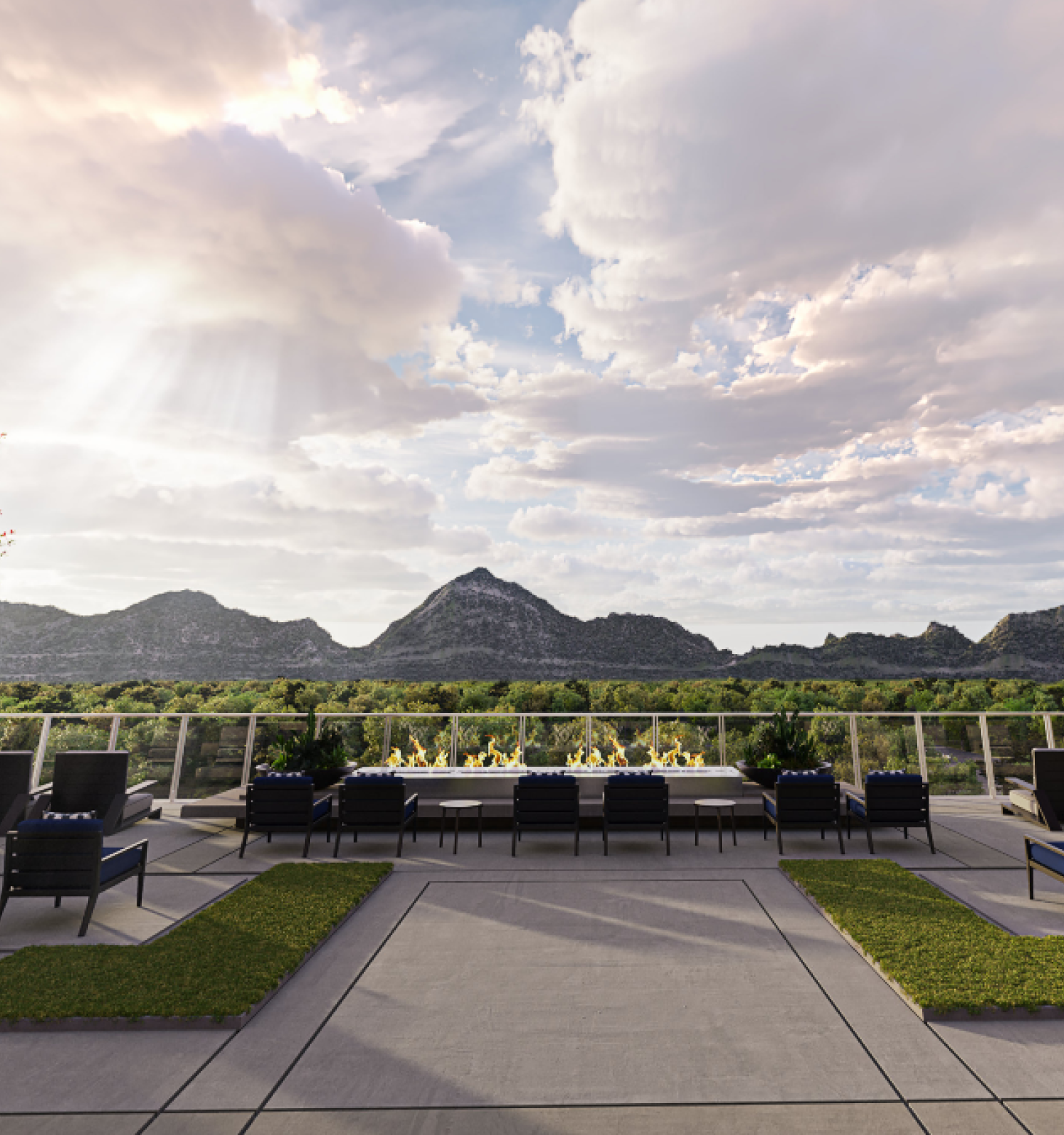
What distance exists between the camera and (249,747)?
30.9 ft

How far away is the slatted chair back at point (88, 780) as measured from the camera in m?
7.12

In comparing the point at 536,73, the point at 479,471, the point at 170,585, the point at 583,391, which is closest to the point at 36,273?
the point at 536,73


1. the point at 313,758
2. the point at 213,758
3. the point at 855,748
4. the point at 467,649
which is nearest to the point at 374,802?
the point at 313,758

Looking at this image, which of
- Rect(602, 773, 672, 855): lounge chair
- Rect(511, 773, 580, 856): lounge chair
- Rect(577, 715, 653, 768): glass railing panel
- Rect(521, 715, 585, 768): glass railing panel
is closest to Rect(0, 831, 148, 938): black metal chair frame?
Rect(511, 773, 580, 856): lounge chair

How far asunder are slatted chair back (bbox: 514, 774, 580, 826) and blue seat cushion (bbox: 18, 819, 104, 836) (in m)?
3.70

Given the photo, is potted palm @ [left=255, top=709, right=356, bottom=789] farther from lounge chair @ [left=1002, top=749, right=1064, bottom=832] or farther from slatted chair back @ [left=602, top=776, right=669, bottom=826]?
lounge chair @ [left=1002, top=749, right=1064, bottom=832]

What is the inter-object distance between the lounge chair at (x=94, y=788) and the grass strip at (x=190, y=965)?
2.88 meters

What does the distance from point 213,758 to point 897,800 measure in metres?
8.87

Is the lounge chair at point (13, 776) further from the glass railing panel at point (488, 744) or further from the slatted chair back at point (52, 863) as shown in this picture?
the glass railing panel at point (488, 744)

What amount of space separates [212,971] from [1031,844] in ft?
19.8

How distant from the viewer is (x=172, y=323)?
2239 centimetres

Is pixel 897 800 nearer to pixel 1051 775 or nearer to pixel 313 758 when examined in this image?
pixel 1051 775

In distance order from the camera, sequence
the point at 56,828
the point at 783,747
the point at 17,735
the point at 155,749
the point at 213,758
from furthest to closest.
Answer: the point at 17,735 < the point at 155,749 < the point at 213,758 < the point at 783,747 < the point at 56,828

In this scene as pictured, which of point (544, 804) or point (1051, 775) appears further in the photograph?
point (1051, 775)
